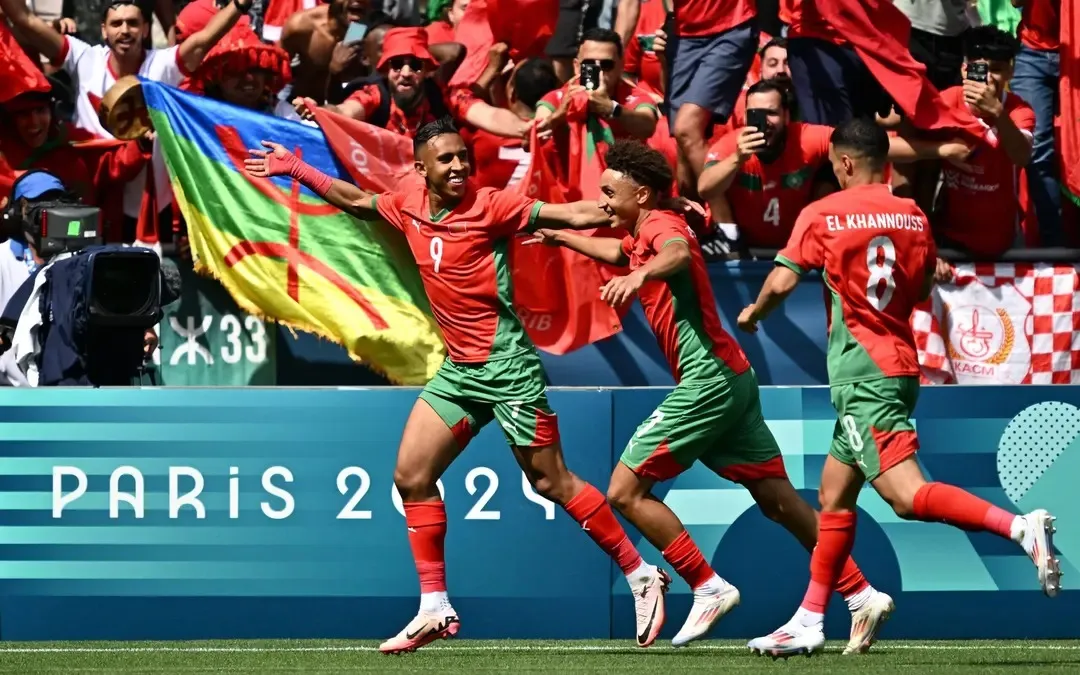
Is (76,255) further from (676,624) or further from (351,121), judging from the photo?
(676,624)

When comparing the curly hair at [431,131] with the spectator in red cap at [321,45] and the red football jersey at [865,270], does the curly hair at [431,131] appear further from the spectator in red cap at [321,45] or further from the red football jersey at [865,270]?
the spectator in red cap at [321,45]

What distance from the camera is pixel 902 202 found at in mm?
8102

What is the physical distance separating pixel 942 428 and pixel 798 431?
2.41ft

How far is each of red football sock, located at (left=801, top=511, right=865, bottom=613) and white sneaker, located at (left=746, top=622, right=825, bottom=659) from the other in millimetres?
102

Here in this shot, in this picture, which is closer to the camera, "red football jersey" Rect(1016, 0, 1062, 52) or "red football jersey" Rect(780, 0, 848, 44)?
"red football jersey" Rect(780, 0, 848, 44)

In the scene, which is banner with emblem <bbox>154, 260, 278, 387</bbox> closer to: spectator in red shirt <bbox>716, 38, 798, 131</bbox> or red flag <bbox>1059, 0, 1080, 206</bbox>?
spectator in red shirt <bbox>716, 38, 798, 131</bbox>

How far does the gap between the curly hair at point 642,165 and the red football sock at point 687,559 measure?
168 cm

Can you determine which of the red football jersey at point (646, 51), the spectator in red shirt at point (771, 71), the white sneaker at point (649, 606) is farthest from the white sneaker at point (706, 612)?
the red football jersey at point (646, 51)

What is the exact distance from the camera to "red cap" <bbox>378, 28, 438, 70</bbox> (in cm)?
1094

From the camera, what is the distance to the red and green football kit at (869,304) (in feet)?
25.8

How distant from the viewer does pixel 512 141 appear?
1096 cm

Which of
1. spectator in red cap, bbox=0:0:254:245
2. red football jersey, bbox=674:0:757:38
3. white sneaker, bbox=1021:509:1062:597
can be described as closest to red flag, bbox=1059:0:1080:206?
red football jersey, bbox=674:0:757:38

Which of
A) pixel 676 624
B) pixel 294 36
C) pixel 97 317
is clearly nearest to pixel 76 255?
pixel 97 317

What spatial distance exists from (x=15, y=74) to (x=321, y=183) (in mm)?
2679
